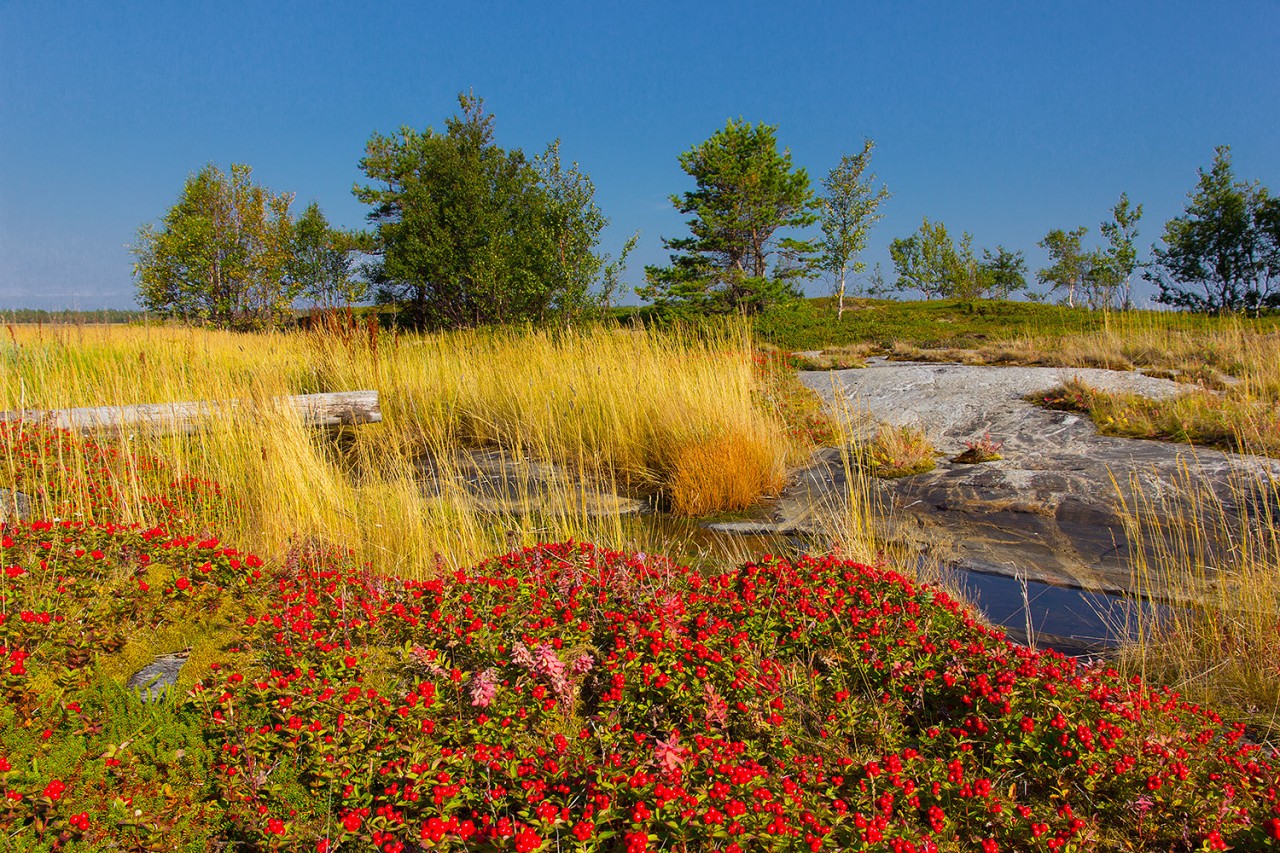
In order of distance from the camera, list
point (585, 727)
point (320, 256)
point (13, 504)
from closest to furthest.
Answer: point (585, 727), point (13, 504), point (320, 256)

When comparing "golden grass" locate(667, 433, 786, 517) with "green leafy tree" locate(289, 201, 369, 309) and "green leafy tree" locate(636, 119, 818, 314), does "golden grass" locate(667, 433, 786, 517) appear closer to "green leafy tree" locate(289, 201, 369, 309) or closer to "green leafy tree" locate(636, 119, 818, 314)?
"green leafy tree" locate(636, 119, 818, 314)

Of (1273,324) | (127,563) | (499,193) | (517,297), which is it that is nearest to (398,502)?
(127,563)

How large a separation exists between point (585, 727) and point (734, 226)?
20.1m

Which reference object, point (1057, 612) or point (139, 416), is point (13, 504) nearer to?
point (139, 416)

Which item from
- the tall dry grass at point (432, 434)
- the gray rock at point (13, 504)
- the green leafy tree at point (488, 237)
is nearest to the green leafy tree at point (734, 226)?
the green leafy tree at point (488, 237)

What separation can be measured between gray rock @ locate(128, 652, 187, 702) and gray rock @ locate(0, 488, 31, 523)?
2.03m

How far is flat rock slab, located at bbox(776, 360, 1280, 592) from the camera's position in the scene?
4.50 m

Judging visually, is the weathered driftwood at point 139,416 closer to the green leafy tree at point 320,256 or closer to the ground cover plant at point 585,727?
the ground cover plant at point 585,727

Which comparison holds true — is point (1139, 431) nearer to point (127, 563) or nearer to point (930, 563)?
point (930, 563)

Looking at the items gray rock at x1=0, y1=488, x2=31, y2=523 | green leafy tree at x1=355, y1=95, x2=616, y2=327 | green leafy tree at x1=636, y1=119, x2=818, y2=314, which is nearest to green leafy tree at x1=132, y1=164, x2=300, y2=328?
green leafy tree at x1=355, y1=95, x2=616, y2=327

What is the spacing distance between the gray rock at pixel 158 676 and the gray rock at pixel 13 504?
6.66 feet

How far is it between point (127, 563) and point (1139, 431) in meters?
7.74

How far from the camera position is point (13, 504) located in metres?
4.13

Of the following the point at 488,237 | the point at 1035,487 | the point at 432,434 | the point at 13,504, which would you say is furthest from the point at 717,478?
the point at 488,237
